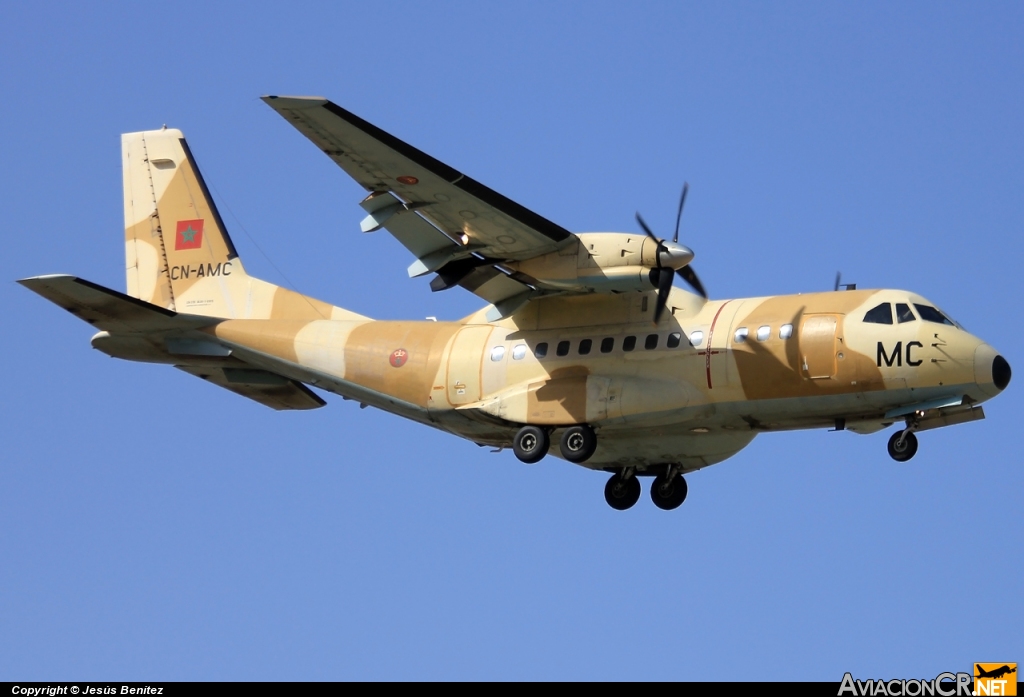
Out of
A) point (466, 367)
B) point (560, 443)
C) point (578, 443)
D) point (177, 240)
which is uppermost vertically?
point (177, 240)

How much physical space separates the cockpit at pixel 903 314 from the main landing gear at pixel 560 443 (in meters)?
4.12

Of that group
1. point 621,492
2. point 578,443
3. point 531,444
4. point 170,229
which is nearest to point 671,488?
point 621,492

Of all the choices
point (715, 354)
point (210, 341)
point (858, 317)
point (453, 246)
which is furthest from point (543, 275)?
point (210, 341)

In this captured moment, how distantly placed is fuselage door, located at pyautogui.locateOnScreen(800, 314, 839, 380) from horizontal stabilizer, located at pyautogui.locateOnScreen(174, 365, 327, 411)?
8297 millimetres

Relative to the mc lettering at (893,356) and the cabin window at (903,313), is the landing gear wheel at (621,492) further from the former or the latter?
the cabin window at (903,313)

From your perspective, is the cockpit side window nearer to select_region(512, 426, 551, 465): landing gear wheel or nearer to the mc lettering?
the mc lettering

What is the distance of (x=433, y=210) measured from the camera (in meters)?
19.8

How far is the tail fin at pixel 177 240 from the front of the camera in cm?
2384

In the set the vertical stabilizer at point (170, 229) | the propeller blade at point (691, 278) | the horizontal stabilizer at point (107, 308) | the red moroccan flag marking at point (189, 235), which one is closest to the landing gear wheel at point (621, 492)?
the propeller blade at point (691, 278)

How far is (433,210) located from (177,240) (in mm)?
6483

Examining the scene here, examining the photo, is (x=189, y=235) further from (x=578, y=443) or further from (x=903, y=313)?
(x=903, y=313)

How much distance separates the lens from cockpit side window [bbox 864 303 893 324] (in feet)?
63.7

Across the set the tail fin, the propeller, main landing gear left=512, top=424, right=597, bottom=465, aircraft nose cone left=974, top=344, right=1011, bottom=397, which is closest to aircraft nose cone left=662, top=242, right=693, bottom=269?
the propeller

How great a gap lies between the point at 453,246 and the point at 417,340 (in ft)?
7.41
